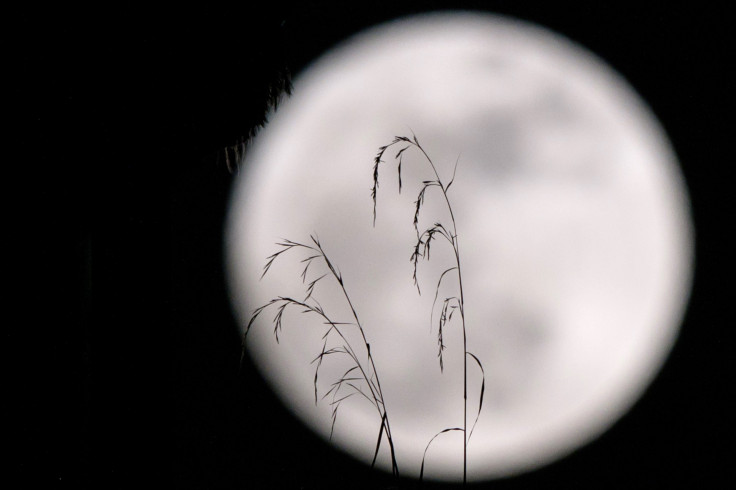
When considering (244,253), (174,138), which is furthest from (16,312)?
(244,253)

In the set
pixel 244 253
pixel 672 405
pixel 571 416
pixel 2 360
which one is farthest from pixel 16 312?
pixel 672 405

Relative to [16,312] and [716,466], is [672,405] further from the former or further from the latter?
[16,312]

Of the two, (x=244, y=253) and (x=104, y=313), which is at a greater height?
(x=244, y=253)

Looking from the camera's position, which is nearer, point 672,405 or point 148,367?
Result: point 148,367

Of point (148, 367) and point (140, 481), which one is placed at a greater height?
point (148, 367)

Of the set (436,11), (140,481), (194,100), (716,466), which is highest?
(436,11)

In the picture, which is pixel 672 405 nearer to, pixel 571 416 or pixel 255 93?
pixel 571 416

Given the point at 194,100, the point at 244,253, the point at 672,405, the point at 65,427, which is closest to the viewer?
the point at 194,100

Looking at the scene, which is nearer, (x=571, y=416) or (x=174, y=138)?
(x=174, y=138)

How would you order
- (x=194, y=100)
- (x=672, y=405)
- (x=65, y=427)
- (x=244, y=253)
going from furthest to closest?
(x=672, y=405)
(x=244, y=253)
(x=65, y=427)
(x=194, y=100)
